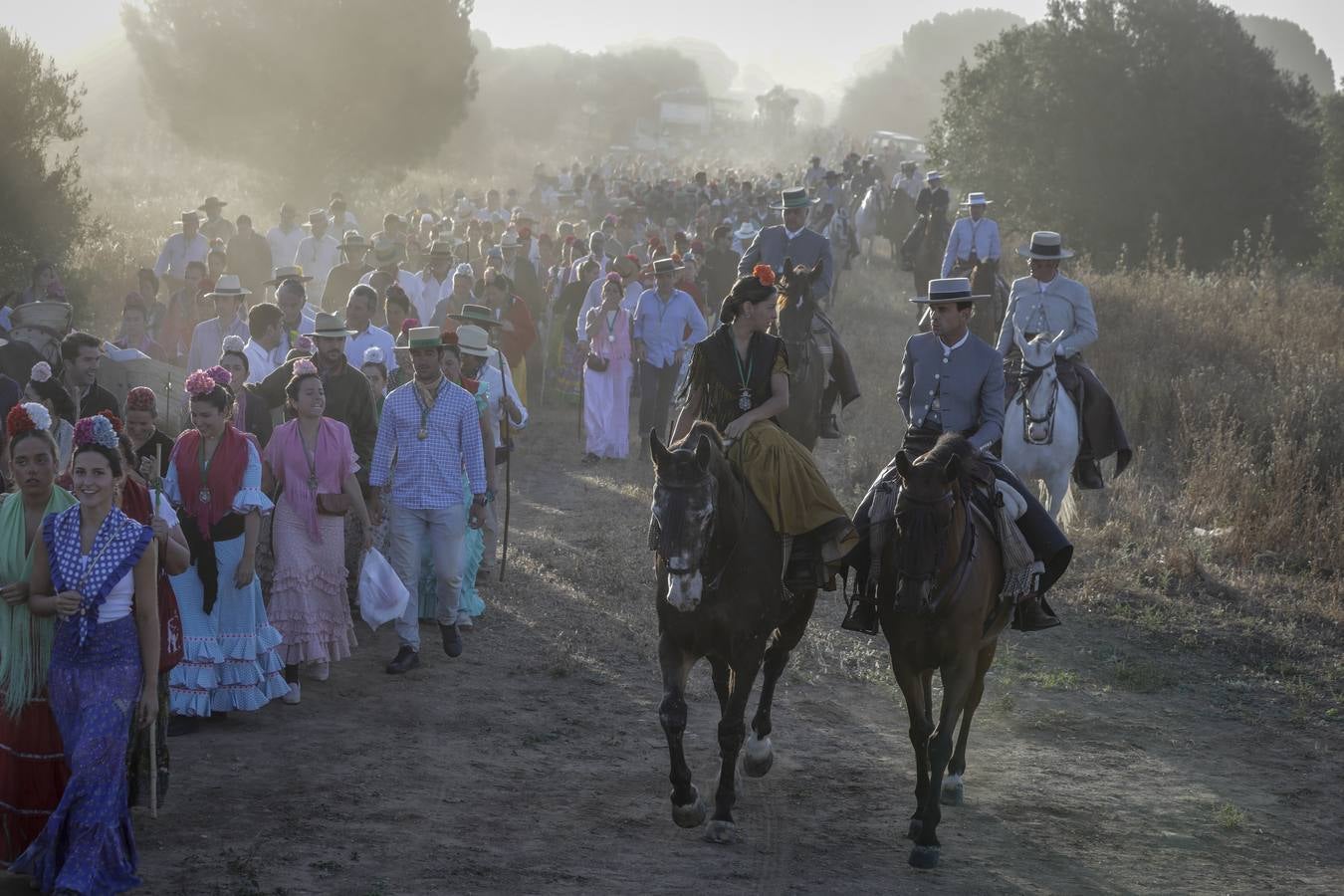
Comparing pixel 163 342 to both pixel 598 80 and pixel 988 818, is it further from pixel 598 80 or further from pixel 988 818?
pixel 598 80

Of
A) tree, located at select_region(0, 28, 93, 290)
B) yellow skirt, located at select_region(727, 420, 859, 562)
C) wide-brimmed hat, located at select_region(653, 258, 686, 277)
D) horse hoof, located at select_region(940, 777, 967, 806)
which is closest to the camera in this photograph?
yellow skirt, located at select_region(727, 420, 859, 562)

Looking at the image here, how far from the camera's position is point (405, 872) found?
6887 mm

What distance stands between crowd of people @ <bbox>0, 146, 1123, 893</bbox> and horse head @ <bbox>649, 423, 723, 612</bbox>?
75 centimetres

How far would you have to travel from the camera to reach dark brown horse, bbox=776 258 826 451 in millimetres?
11492

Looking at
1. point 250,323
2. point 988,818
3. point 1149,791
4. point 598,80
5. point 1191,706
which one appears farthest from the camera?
point 598,80

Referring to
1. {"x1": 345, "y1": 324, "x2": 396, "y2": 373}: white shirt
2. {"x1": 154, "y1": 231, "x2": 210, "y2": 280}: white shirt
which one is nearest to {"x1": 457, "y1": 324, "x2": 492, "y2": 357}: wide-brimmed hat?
{"x1": 345, "y1": 324, "x2": 396, "y2": 373}: white shirt

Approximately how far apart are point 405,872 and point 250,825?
3.26 feet

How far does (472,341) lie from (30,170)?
11.9m

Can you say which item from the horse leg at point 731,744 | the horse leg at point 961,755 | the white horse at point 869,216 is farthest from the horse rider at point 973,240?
the white horse at point 869,216

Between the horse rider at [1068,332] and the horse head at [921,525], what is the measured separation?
588 centimetres

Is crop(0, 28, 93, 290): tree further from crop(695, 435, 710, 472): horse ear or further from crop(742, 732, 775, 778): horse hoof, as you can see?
crop(695, 435, 710, 472): horse ear

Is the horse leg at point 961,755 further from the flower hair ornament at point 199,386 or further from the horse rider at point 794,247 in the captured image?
the flower hair ornament at point 199,386

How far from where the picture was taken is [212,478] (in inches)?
346

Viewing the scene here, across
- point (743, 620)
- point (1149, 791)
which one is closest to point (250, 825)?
point (743, 620)
